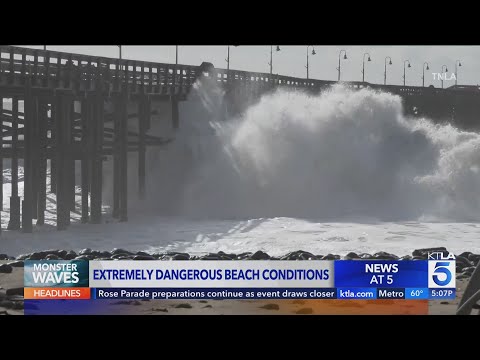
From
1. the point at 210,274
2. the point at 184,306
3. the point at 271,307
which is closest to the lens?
the point at 210,274

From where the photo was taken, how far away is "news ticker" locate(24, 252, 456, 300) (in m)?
10.1

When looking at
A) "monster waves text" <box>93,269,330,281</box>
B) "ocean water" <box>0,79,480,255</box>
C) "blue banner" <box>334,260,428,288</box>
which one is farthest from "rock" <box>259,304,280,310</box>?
"ocean water" <box>0,79,480,255</box>

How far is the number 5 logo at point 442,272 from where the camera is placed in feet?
33.2

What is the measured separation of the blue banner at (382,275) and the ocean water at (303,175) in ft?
39.3

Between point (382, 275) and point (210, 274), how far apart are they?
7.29 ft

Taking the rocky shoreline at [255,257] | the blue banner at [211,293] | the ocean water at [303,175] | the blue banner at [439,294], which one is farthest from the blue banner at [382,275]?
the ocean water at [303,175]

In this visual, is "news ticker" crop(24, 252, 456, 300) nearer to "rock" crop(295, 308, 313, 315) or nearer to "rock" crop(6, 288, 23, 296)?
"rock" crop(295, 308, 313, 315)

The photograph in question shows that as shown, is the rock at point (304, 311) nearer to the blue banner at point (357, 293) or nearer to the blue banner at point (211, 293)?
the blue banner at point (211, 293)

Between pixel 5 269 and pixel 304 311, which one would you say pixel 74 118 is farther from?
pixel 304 311

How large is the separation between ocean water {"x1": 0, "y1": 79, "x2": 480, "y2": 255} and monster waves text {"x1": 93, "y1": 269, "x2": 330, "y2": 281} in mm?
11917

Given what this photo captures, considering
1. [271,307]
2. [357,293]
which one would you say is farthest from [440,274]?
[271,307]

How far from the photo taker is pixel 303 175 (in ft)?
105
